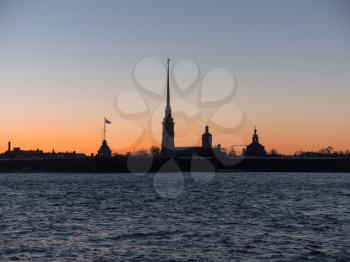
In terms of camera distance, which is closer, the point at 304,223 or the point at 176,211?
the point at 304,223

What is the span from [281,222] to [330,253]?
12195 millimetres

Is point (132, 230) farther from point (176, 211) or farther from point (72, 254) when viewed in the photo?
point (176, 211)

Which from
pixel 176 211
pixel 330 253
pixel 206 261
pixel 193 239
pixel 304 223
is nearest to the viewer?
pixel 206 261

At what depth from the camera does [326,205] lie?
58.9 meters

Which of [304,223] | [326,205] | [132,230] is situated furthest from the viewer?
[326,205]

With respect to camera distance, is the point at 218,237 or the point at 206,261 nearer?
the point at 206,261

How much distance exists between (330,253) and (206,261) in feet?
21.0

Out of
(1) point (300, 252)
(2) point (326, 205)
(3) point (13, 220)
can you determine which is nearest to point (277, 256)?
(1) point (300, 252)

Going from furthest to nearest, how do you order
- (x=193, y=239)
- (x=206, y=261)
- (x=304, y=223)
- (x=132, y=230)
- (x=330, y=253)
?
(x=304, y=223) < (x=132, y=230) < (x=193, y=239) < (x=330, y=253) < (x=206, y=261)

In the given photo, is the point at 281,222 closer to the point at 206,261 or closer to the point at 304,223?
the point at 304,223

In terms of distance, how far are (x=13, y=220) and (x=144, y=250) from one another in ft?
51.7

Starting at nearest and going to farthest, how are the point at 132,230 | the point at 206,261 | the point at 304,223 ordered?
the point at 206,261
the point at 132,230
the point at 304,223

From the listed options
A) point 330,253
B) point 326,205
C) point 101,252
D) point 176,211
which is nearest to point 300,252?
point 330,253

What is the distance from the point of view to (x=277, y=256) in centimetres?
3064
